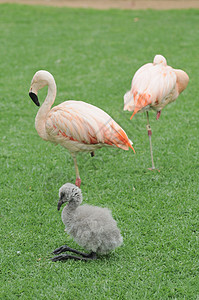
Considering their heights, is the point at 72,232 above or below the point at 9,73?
below

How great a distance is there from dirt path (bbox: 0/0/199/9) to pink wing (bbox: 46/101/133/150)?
11055 mm

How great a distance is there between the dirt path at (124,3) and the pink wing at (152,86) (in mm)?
9921

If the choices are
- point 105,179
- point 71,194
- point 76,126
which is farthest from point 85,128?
point 105,179

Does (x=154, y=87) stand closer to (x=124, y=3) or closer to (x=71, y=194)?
(x=71, y=194)

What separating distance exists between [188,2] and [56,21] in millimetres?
5148

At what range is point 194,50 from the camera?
10.3 meters

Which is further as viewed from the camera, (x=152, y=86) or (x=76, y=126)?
(x=152, y=86)

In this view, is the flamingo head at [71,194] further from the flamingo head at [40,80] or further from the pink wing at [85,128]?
the flamingo head at [40,80]

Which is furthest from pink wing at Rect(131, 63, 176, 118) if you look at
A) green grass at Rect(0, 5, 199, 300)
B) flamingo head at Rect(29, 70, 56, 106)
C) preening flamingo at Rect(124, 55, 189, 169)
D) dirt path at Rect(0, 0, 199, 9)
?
dirt path at Rect(0, 0, 199, 9)

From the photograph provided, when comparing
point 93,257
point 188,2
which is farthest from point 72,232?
point 188,2

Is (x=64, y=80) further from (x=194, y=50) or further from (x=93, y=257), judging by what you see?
(x=93, y=257)

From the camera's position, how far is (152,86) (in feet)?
17.4

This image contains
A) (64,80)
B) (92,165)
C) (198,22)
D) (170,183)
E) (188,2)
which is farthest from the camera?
(188,2)

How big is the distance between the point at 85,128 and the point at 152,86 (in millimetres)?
1188
